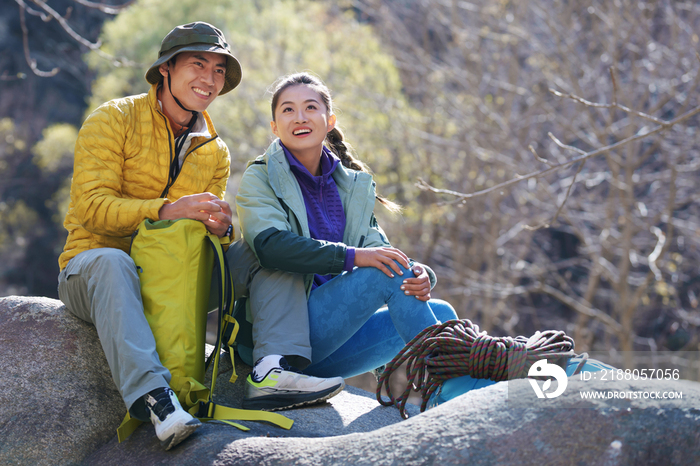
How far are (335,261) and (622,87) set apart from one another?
652 cm

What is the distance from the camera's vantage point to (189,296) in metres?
2.21

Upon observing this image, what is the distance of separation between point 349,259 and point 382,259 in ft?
0.40

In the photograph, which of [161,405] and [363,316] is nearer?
[161,405]

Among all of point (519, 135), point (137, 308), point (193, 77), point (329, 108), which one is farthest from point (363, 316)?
point (519, 135)

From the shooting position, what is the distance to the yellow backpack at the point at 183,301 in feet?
7.02

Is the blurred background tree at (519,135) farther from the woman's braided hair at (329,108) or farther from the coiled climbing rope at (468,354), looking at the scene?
the coiled climbing rope at (468,354)

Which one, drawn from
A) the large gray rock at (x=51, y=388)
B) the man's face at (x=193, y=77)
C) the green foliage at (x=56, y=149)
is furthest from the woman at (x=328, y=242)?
the green foliage at (x=56, y=149)

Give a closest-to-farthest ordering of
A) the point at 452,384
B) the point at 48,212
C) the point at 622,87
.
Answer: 1. the point at 452,384
2. the point at 622,87
3. the point at 48,212

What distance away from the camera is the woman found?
233 centimetres

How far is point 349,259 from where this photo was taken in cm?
236

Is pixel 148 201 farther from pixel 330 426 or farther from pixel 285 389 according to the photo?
pixel 330 426

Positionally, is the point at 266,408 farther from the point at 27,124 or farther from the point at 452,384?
the point at 27,124

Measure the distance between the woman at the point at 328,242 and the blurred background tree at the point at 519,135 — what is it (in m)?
3.90

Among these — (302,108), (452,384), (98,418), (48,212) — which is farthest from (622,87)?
(48,212)
